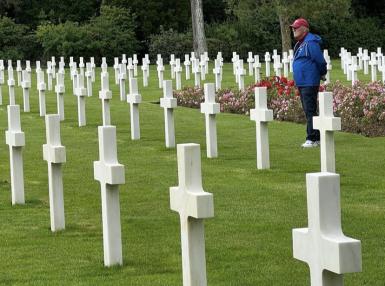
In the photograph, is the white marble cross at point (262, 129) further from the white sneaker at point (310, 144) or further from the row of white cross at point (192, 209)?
the white sneaker at point (310, 144)

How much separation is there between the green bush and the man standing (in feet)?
134

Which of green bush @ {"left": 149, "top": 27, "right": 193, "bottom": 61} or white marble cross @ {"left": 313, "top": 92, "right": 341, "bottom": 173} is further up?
green bush @ {"left": 149, "top": 27, "right": 193, "bottom": 61}

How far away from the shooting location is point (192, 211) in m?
6.62

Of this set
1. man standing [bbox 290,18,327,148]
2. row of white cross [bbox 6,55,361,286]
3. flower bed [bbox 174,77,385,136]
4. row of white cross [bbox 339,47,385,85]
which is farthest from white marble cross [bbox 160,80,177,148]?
row of white cross [bbox 339,47,385,85]

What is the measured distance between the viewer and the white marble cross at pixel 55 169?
384 inches

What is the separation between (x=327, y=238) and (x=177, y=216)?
5887 millimetres

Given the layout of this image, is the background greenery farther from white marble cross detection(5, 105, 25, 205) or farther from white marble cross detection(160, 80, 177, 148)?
white marble cross detection(5, 105, 25, 205)

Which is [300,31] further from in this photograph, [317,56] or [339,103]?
[339,103]

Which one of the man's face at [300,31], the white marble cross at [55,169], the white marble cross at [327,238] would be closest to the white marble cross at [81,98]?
the man's face at [300,31]

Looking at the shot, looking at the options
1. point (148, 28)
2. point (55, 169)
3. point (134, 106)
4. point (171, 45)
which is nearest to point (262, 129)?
point (134, 106)

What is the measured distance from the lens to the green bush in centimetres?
5728

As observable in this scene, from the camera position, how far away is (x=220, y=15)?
2672 inches

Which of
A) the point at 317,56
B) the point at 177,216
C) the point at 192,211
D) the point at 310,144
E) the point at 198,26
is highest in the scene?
the point at 198,26

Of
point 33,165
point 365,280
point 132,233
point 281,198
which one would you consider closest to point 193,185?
point 365,280
